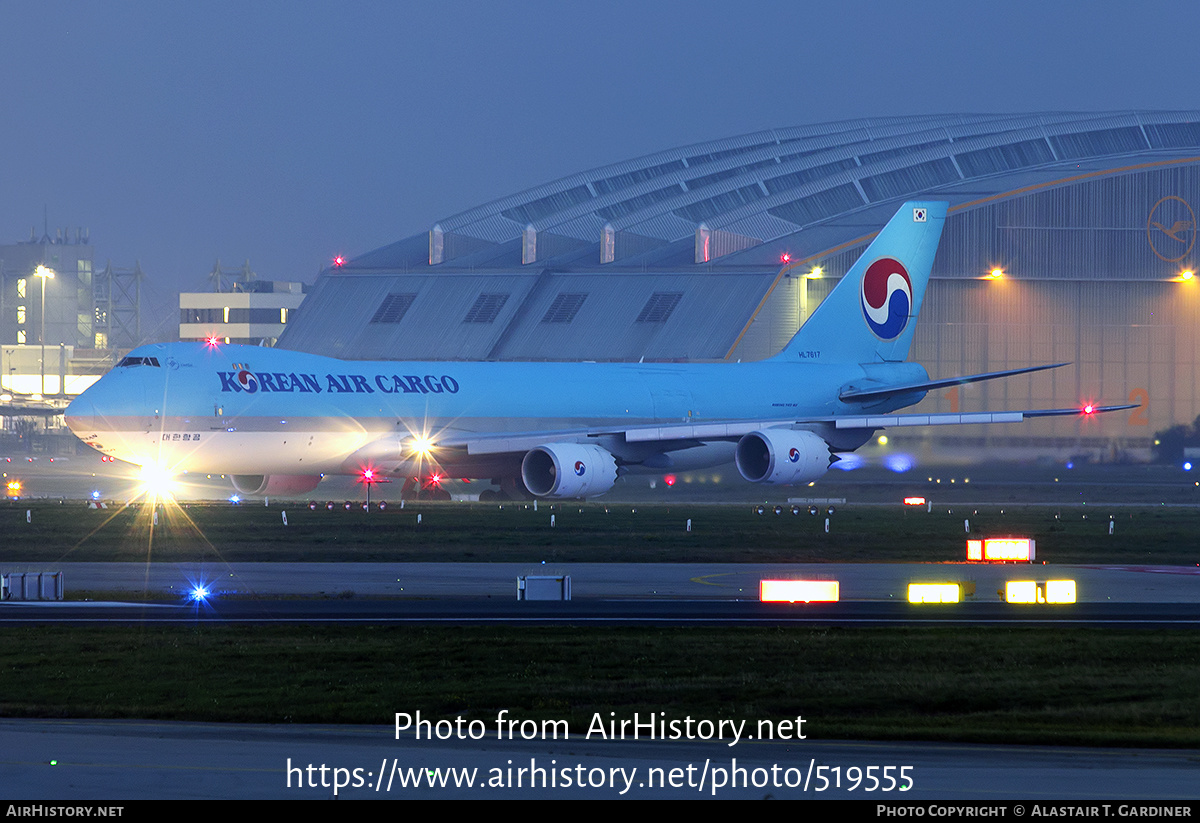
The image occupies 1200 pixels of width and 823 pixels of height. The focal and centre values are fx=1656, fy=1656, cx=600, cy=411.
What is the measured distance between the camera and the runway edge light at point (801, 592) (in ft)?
92.9

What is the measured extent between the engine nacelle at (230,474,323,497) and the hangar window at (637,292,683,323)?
Result: 32.3 meters

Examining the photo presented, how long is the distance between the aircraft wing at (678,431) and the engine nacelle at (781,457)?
2.16ft

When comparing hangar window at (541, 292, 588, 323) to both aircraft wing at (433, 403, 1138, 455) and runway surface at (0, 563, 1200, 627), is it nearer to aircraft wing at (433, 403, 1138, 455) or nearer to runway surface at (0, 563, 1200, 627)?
aircraft wing at (433, 403, 1138, 455)

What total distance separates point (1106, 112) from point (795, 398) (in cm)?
5235

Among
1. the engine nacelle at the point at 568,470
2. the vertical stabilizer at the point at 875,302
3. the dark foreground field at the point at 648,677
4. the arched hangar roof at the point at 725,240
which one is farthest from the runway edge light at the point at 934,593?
the arched hangar roof at the point at 725,240

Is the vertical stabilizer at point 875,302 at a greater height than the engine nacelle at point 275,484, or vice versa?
the vertical stabilizer at point 875,302

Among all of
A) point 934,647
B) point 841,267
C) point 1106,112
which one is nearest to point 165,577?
point 934,647

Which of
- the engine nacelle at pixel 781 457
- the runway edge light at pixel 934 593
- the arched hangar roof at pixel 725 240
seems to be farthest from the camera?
the arched hangar roof at pixel 725 240

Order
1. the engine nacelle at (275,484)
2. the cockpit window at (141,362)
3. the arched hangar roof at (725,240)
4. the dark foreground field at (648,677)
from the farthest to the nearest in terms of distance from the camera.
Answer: the arched hangar roof at (725,240)
the engine nacelle at (275,484)
the cockpit window at (141,362)
the dark foreground field at (648,677)

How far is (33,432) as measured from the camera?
12025 cm

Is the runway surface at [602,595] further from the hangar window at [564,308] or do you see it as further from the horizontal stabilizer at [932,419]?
the hangar window at [564,308]

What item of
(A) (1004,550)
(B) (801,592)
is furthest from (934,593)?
(A) (1004,550)

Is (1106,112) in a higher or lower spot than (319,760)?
higher
